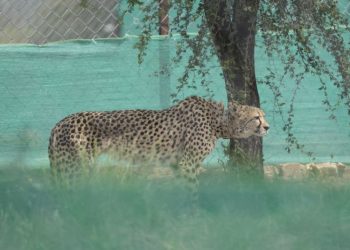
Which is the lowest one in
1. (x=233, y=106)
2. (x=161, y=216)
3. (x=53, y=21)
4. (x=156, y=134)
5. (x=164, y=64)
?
(x=161, y=216)

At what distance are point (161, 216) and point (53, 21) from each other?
12.1 ft

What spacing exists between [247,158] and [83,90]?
1.49 meters

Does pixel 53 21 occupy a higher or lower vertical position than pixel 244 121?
higher

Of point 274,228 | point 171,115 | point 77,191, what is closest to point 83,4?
point 171,115

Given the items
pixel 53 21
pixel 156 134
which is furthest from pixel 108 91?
pixel 156 134

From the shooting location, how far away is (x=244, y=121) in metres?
6.59

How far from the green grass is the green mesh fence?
1.71 metres

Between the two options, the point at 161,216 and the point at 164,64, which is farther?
the point at 164,64

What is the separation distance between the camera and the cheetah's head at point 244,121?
21.6ft

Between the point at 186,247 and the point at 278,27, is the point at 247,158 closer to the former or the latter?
the point at 278,27

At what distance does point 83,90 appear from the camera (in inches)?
310

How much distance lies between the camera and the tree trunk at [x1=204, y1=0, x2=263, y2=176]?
22.0 ft

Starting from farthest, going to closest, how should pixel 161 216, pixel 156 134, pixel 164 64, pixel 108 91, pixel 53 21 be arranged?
pixel 53 21 → pixel 108 91 → pixel 164 64 → pixel 156 134 → pixel 161 216

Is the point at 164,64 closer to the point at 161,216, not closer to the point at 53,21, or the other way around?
the point at 53,21
